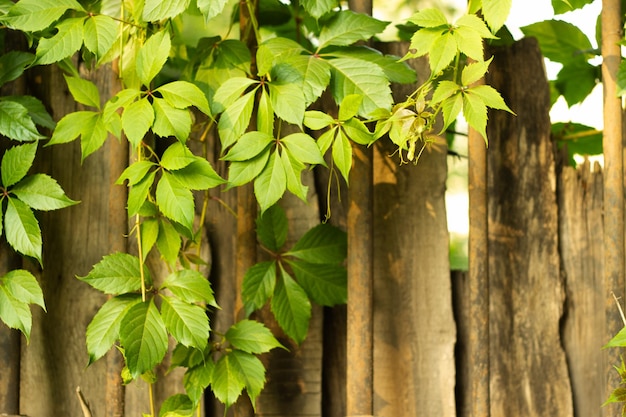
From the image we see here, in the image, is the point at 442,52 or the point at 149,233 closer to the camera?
the point at 442,52

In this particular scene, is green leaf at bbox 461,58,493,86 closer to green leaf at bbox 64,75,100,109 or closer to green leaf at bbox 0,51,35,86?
green leaf at bbox 64,75,100,109

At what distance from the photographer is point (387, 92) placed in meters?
1.19

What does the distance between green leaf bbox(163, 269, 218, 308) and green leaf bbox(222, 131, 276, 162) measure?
0.68 feet

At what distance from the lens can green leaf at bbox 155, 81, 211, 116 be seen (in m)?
1.17

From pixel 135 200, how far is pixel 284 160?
0.24 metres

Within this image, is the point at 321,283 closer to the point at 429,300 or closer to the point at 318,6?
the point at 429,300

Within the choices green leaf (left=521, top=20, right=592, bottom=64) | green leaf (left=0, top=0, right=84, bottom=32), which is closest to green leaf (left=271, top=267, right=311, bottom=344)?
green leaf (left=0, top=0, right=84, bottom=32)

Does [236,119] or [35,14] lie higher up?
[35,14]

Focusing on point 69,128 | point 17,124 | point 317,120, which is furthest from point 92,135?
point 317,120

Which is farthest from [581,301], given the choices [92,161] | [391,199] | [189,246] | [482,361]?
[92,161]

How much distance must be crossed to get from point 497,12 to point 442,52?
10 centimetres

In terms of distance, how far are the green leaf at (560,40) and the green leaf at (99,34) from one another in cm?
78

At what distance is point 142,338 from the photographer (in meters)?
1.18

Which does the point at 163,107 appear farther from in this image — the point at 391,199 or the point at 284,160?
the point at 391,199
